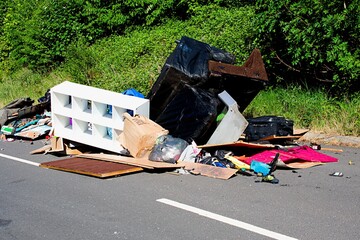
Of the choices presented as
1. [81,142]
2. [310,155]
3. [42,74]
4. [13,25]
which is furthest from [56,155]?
[13,25]

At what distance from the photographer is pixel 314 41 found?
10.4 m

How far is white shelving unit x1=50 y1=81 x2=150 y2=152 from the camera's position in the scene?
859cm

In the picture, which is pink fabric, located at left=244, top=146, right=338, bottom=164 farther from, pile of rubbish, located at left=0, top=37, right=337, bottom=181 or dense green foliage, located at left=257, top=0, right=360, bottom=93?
dense green foliage, located at left=257, top=0, right=360, bottom=93

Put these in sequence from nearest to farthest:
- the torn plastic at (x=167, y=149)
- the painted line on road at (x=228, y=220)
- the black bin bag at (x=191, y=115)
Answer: the painted line on road at (x=228, y=220), the torn plastic at (x=167, y=149), the black bin bag at (x=191, y=115)

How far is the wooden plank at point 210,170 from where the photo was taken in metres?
7.09

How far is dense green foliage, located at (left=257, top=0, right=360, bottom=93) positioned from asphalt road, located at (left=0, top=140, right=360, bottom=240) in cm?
316

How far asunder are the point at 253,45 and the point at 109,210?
7662 mm

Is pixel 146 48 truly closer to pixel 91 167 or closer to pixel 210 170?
pixel 91 167

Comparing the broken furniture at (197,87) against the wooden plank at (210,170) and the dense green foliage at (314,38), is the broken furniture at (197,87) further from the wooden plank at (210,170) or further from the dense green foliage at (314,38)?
the dense green foliage at (314,38)

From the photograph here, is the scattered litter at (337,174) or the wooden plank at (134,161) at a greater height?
the wooden plank at (134,161)

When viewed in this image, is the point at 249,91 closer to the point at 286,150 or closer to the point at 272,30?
the point at 286,150

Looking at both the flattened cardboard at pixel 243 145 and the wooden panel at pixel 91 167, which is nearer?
the wooden panel at pixel 91 167

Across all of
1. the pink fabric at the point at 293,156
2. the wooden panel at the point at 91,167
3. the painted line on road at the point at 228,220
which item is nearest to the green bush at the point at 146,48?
the pink fabric at the point at 293,156

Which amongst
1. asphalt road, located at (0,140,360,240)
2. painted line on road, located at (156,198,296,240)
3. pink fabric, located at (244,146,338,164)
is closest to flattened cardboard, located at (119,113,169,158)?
asphalt road, located at (0,140,360,240)
